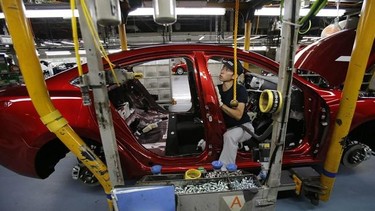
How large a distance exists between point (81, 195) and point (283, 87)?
7.47 feet

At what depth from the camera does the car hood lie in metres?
2.82

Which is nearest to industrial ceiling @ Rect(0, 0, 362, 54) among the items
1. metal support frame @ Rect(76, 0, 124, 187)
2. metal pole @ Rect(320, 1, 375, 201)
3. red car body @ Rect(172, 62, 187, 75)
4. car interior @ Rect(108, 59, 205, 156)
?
red car body @ Rect(172, 62, 187, 75)

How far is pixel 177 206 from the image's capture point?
1200mm

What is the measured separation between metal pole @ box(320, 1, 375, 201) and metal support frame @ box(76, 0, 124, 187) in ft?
5.93

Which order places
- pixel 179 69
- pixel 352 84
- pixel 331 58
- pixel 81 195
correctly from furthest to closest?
pixel 179 69
pixel 331 58
pixel 81 195
pixel 352 84

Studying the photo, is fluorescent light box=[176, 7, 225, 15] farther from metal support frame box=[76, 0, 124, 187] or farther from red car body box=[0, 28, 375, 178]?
metal support frame box=[76, 0, 124, 187]

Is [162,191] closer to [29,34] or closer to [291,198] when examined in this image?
[29,34]

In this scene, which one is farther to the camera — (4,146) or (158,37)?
(158,37)

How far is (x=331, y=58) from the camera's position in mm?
2863

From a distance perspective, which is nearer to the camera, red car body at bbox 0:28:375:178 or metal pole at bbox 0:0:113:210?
metal pole at bbox 0:0:113:210

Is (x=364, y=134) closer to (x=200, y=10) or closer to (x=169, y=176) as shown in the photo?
(x=169, y=176)

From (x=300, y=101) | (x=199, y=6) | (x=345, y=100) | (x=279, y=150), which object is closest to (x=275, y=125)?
(x=279, y=150)

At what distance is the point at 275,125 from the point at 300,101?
1.15m

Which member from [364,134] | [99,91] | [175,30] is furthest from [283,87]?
[175,30]
